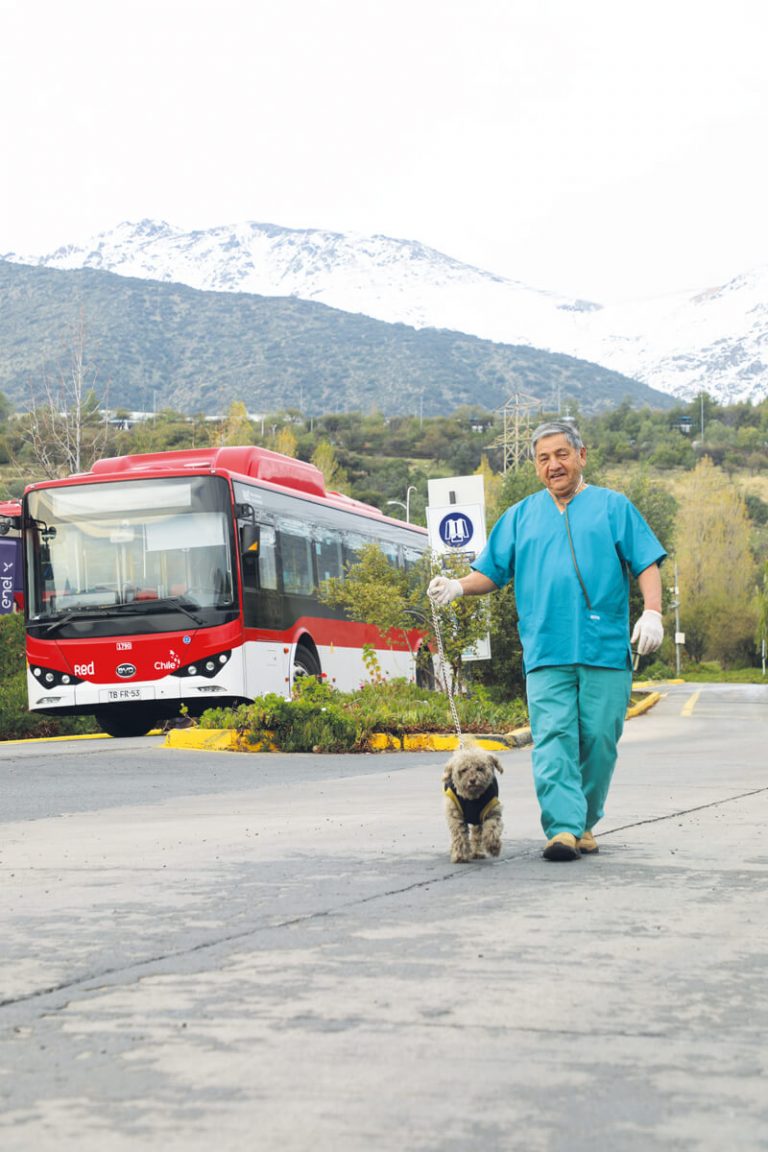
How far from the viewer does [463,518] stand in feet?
72.1

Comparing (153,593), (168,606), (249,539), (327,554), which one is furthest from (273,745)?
(327,554)

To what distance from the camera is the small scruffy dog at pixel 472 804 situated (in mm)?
7215

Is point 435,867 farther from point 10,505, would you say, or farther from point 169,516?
point 10,505

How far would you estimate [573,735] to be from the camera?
7555mm

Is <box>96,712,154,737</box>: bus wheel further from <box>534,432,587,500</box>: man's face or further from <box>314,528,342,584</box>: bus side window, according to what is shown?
<box>534,432,587,500</box>: man's face

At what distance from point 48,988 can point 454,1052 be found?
1378mm

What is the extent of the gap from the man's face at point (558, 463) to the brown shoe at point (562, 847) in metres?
1.59

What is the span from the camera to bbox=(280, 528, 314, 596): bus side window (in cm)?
2278

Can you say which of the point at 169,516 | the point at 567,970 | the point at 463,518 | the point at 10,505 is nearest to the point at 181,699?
the point at 169,516

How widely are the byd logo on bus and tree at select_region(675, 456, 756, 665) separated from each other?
79.7 metres

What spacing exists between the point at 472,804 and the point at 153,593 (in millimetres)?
13929

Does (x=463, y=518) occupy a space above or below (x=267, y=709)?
above

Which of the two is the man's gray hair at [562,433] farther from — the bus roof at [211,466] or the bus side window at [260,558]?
the bus roof at [211,466]

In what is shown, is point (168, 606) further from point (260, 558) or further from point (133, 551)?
point (260, 558)
